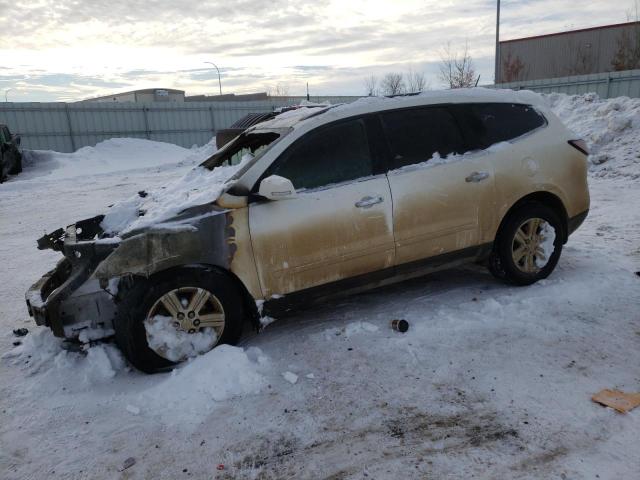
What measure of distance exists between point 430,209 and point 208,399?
2.23 m

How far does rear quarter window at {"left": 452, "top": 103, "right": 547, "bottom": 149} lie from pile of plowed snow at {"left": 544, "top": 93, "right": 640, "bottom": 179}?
6.41 m

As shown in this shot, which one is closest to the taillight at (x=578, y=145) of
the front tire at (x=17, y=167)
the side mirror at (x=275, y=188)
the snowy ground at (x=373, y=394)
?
the snowy ground at (x=373, y=394)

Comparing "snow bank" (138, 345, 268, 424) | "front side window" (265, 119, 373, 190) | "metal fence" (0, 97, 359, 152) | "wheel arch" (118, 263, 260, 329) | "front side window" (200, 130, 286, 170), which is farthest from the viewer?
"metal fence" (0, 97, 359, 152)

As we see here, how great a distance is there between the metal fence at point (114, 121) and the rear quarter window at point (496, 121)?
1898 cm

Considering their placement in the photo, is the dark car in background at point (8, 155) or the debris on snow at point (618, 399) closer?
the debris on snow at point (618, 399)

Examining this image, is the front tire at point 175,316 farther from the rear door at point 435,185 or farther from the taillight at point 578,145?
the taillight at point 578,145

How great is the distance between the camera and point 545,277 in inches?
189

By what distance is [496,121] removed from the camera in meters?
4.55

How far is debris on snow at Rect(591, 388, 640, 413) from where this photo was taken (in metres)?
2.93

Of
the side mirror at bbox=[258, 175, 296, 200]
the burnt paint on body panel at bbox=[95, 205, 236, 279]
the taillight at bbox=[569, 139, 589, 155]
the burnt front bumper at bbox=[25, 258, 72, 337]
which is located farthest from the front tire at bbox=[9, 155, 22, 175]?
the taillight at bbox=[569, 139, 589, 155]

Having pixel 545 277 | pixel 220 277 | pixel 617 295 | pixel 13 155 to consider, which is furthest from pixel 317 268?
pixel 13 155

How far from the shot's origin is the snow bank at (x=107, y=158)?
20181 mm

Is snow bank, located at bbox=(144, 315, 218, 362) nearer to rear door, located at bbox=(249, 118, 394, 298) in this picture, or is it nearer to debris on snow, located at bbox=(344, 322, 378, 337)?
rear door, located at bbox=(249, 118, 394, 298)

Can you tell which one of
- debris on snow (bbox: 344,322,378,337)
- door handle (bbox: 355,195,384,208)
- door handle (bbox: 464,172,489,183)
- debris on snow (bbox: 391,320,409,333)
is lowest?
debris on snow (bbox: 344,322,378,337)
